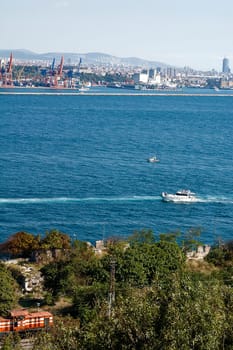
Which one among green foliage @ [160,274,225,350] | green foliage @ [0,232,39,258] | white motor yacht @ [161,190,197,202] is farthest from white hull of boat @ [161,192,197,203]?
green foliage @ [160,274,225,350]


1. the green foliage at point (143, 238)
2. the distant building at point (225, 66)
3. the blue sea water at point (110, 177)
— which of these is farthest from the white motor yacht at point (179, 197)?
the distant building at point (225, 66)

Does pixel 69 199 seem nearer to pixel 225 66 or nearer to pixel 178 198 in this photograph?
pixel 178 198

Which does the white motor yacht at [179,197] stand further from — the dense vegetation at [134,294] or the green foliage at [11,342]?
the green foliage at [11,342]

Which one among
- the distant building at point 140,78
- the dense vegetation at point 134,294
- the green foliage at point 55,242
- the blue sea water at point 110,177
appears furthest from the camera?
the distant building at point 140,78

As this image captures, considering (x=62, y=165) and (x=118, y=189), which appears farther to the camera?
(x=62, y=165)

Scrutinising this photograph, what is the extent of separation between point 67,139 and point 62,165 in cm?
749

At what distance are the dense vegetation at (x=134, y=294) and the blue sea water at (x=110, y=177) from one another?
10.1 ft

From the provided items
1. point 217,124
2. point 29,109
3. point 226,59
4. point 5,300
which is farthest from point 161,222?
point 226,59

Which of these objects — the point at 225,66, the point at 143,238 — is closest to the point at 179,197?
the point at 143,238

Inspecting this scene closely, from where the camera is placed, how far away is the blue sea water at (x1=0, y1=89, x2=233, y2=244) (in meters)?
17.3

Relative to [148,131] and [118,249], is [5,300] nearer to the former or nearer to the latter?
[118,249]

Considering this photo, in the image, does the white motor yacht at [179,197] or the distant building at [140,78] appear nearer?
the white motor yacht at [179,197]

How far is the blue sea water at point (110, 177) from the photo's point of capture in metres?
17.3

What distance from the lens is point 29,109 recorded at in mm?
49688
